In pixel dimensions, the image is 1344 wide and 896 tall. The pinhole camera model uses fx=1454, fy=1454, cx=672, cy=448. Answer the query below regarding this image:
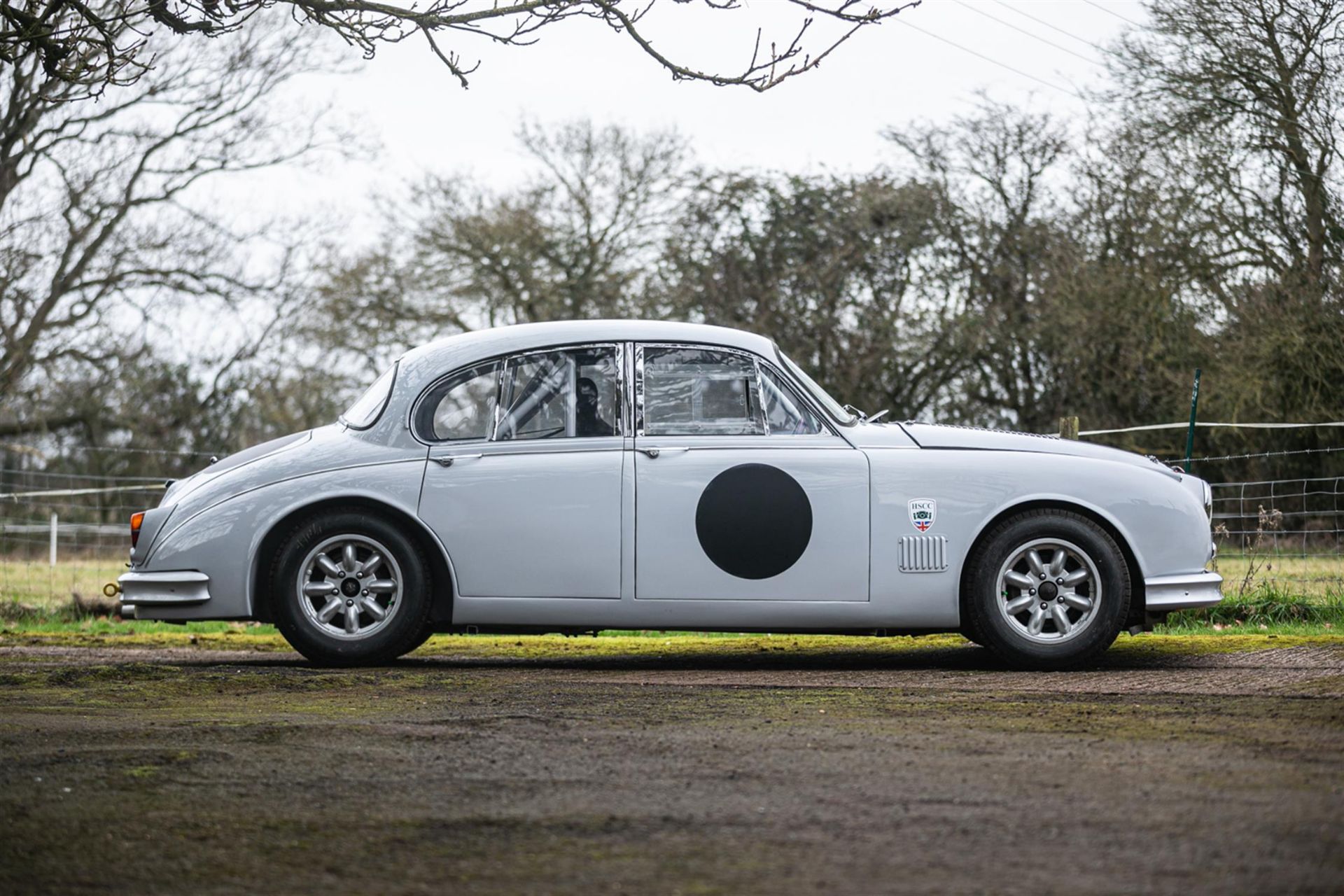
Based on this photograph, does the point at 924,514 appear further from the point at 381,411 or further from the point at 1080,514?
the point at 381,411

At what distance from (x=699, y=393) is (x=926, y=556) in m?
1.46

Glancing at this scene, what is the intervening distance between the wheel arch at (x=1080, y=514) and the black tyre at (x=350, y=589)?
2754 millimetres

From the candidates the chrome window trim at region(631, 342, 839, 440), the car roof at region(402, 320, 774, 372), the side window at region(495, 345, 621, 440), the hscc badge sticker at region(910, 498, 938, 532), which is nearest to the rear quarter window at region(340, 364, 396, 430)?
the car roof at region(402, 320, 774, 372)

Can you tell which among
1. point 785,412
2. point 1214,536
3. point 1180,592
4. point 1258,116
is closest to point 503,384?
point 785,412

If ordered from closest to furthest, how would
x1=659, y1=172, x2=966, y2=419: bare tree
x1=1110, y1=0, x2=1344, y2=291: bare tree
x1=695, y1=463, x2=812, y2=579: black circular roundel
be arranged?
1. x1=695, y1=463, x2=812, y2=579: black circular roundel
2. x1=1110, y1=0, x2=1344, y2=291: bare tree
3. x1=659, y1=172, x2=966, y2=419: bare tree

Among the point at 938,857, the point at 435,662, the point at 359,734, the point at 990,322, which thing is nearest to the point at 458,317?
the point at 990,322

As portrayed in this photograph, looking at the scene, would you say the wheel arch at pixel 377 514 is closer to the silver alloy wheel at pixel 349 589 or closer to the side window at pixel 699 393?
the silver alloy wheel at pixel 349 589

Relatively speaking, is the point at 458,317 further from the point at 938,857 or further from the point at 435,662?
the point at 938,857

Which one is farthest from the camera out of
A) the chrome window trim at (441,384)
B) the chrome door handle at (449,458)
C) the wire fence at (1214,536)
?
the wire fence at (1214,536)

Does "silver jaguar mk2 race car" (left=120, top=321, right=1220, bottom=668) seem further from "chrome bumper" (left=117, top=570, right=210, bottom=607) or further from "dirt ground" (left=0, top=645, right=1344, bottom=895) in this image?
"dirt ground" (left=0, top=645, right=1344, bottom=895)

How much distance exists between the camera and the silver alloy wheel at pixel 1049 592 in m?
7.31

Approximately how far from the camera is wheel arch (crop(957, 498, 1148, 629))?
7.36 metres

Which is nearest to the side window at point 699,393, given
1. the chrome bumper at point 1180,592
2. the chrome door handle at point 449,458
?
the chrome door handle at point 449,458

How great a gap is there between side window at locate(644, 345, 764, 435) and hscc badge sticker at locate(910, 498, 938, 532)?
2.92 feet
